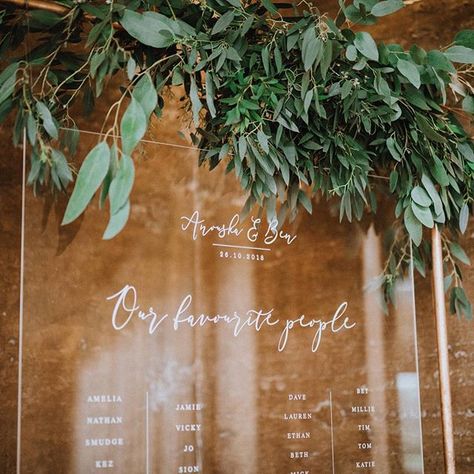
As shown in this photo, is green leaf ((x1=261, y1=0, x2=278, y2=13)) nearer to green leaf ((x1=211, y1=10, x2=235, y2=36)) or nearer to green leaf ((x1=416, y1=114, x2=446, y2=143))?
green leaf ((x1=211, y1=10, x2=235, y2=36))

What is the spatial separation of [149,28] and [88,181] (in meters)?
0.55

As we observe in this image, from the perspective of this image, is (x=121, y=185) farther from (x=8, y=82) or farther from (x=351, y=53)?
(x=351, y=53)

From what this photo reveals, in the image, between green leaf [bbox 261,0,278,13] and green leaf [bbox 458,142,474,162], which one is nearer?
green leaf [bbox 261,0,278,13]

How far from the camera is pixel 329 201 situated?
2.66 meters

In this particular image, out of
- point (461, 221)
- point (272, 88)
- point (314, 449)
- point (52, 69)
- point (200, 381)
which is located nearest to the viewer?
point (52, 69)

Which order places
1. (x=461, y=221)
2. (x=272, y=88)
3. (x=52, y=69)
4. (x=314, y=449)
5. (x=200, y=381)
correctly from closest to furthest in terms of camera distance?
1. (x=52, y=69)
2. (x=272, y=88)
3. (x=200, y=381)
4. (x=314, y=449)
5. (x=461, y=221)

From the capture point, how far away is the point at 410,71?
7.20ft

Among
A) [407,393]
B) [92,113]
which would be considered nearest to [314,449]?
[407,393]

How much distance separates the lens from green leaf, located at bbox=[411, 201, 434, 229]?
98.2 inches

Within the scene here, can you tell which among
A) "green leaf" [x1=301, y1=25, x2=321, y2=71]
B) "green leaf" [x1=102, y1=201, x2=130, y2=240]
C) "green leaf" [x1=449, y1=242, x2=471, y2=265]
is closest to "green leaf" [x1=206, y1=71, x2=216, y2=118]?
"green leaf" [x1=301, y1=25, x2=321, y2=71]

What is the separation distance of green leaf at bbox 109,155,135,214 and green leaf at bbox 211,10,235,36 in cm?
69

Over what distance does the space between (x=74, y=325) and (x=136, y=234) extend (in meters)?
0.33

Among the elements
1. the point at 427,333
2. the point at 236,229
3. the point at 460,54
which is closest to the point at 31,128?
the point at 236,229

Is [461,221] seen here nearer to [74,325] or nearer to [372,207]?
[372,207]
